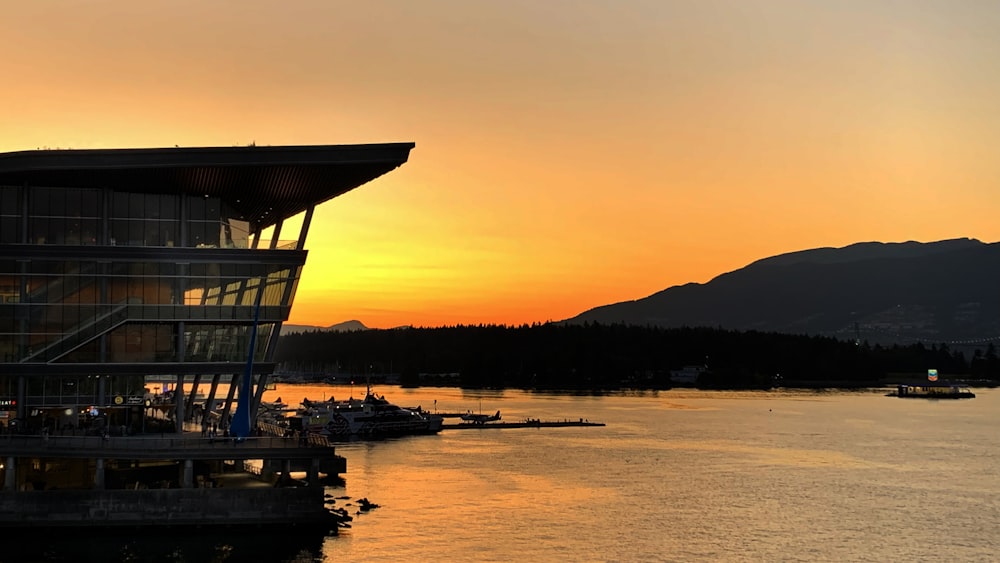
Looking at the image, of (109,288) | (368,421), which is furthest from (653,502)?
(368,421)

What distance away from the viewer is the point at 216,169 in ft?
236

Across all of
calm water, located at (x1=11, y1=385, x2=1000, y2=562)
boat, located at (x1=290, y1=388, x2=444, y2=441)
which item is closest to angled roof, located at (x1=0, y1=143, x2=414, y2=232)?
calm water, located at (x1=11, y1=385, x2=1000, y2=562)

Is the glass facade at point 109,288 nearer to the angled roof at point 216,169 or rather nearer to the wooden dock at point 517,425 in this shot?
the angled roof at point 216,169

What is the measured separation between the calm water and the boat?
12.9m

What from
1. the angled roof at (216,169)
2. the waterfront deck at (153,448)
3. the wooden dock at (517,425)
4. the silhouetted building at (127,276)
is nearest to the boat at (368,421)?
the wooden dock at (517,425)

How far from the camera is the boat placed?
165 m

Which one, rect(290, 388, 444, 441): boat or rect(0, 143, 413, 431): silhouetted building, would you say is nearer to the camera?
rect(0, 143, 413, 431): silhouetted building

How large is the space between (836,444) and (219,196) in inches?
3864

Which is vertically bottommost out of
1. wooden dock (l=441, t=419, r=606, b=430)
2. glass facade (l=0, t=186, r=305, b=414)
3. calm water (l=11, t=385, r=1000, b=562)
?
calm water (l=11, t=385, r=1000, b=562)

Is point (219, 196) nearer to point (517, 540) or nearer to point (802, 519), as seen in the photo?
point (517, 540)

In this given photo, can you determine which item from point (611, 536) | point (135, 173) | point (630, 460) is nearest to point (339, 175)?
point (135, 173)

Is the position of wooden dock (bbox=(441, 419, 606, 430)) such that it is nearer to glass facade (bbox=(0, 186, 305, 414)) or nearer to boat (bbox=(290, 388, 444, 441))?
boat (bbox=(290, 388, 444, 441))

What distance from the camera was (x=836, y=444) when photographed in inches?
5792

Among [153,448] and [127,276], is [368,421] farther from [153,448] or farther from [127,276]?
[153,448]
